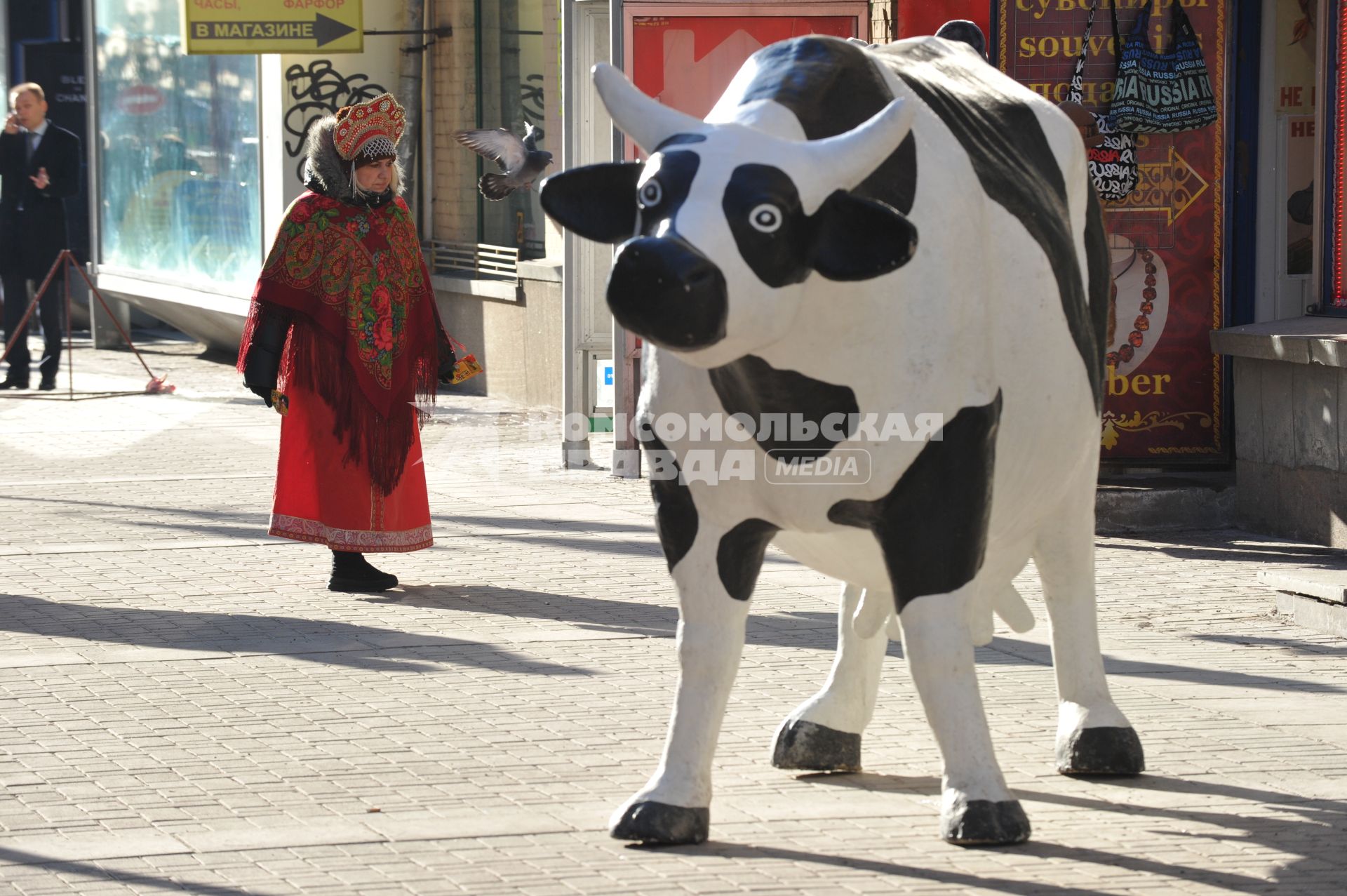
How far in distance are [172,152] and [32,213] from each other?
3056mm

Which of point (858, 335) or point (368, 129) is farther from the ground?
point (368, 129)

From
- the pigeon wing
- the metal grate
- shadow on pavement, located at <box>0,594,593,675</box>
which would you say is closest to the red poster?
the pigeon wing

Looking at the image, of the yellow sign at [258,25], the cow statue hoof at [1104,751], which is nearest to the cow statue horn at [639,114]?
the cow statue hoof at [1104,751]

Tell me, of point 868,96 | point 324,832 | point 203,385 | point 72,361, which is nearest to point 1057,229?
point 868,96

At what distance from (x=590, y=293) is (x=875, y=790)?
7.15 meters

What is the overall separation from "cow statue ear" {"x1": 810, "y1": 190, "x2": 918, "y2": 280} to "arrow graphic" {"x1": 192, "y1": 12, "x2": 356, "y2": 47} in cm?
1261

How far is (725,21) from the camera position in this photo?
11547 mm

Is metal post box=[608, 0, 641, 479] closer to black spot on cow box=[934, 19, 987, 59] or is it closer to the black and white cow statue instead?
black spot on cow box=[934, 19, 987, 59]

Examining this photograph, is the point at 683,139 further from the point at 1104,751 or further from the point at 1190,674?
the point at 1190,674

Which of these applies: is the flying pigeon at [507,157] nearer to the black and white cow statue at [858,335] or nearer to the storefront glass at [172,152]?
the storefront glass at [172,152]

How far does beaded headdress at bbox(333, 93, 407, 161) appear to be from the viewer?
8469 mm

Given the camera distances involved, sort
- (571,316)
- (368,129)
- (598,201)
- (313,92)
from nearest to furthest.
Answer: (598,201)
(368,129)
(571,316)
(313,92)

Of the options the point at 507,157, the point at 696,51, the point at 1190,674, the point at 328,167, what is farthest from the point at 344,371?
the point at 507,157

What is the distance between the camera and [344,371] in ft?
28.3
